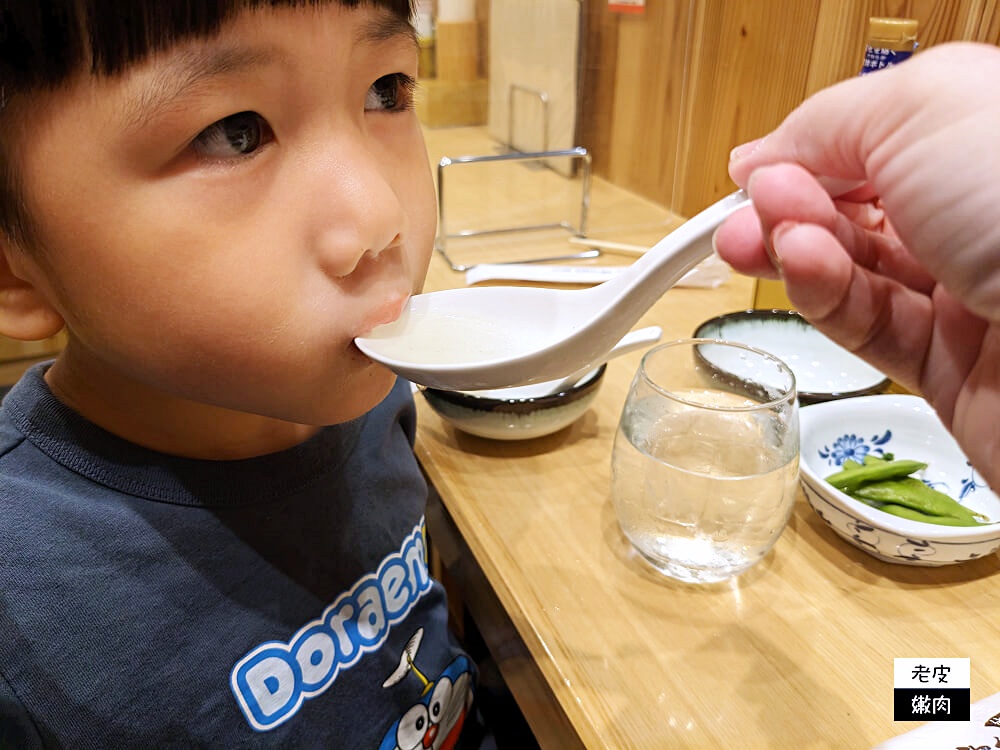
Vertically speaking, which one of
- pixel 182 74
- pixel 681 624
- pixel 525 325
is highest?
pixel 182 74

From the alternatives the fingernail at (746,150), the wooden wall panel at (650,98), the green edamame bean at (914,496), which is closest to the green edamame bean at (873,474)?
the green edamame bean at (914,496)

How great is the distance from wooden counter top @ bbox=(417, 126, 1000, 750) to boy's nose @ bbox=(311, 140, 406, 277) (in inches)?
13.5

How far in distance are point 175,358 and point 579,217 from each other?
47.4 inches

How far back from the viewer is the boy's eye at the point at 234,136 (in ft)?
1.46

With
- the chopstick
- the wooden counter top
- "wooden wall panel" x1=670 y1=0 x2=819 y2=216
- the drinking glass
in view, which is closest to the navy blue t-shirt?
the wooden counter top

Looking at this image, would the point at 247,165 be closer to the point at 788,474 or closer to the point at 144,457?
the point at 144,457

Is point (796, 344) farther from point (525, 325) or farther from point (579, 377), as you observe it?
point (525, 325)

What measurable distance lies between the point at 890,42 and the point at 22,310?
924mm

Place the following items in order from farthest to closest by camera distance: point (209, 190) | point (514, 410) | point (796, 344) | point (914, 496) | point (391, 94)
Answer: point (796, 344)
point (514, 410)
point (914, 496)
point (391, 94)
point (209, 190)

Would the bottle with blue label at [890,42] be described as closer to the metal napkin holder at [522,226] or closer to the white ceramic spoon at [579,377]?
the white ceramic spoon at [579,377]

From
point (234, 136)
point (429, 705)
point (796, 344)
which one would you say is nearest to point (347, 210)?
point (234, 136)

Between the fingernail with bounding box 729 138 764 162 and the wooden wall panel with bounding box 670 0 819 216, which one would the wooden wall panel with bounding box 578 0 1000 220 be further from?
the fingernail with bounding box 729 138 764 162

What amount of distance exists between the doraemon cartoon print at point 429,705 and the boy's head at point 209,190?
1.08ft

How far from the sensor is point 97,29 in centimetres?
41
